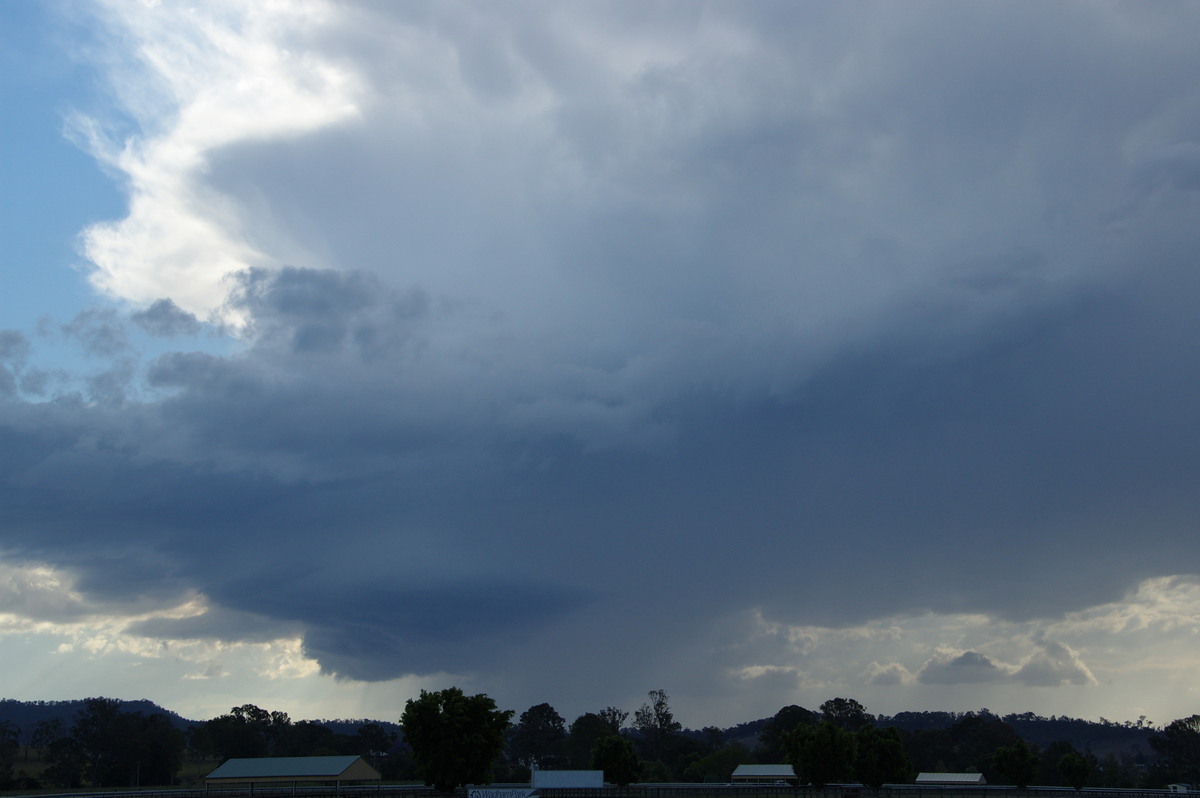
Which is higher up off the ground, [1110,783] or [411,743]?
[411,743]

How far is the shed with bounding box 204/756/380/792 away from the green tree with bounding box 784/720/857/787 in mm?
59510

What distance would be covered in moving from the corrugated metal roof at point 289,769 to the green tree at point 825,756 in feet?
196

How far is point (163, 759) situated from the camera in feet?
577

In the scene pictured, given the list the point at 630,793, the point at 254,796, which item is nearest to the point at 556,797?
the point at 630,793

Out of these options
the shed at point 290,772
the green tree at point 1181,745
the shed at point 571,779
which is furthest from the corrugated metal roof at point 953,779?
the shed at point 290,772

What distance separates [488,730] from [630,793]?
28474 millimetres

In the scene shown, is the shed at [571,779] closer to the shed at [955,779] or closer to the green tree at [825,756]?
the green tree at [825,756]

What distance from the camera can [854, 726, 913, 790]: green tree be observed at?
123m

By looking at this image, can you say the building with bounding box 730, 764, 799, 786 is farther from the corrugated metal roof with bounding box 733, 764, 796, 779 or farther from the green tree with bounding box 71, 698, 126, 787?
the green tree with bounding box 71, 698, 126, 787

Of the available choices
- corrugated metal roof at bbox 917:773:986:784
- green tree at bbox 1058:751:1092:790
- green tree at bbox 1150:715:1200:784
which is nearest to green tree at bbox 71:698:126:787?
corrugated metal roof at bbox 917:773:986:784

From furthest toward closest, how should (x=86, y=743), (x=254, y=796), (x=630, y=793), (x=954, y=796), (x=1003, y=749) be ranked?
1. (x=86, y=743)
2. (x=1003, y=749)
3. (x=954, y=796)
4. (x=630, y=793)
5. (x=254, y=796)

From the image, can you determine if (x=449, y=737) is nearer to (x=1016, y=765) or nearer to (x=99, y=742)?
(x=1016, y=765)

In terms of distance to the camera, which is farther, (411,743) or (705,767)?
(705,767)

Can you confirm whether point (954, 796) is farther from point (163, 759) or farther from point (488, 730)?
point (163, 759)
